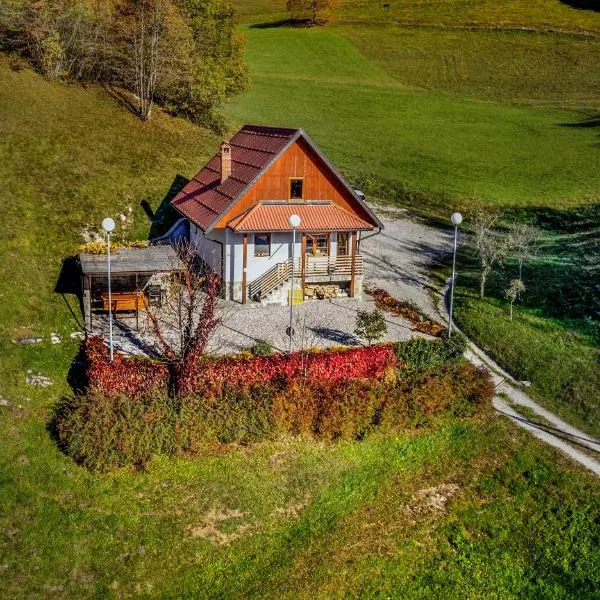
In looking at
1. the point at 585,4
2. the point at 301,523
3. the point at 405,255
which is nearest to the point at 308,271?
the point at 405,255

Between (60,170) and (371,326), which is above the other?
(60,170)

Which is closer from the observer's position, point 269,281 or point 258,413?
point 258,413

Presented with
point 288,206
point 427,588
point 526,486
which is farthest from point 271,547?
point 288,206

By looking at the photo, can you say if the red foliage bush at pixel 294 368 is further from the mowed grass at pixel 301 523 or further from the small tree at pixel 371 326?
the mowed grass at pixel 301 523

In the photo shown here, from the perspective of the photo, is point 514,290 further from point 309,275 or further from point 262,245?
point 262,245

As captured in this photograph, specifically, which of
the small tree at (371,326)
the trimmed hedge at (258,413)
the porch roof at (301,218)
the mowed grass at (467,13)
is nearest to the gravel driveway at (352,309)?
the small tree at (371,326)

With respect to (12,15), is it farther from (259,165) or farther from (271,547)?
(271,547)

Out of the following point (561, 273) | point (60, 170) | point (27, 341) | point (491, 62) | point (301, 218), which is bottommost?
point (27, 341)
